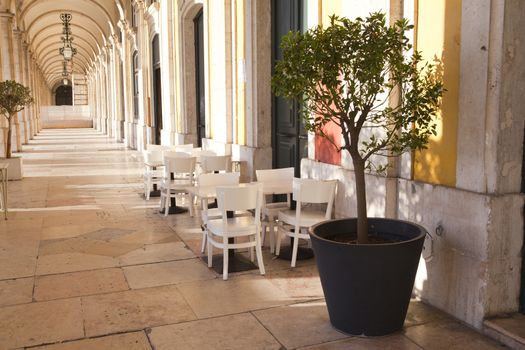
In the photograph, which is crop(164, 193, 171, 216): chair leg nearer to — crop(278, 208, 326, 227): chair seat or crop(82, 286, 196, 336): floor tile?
crop(278, 208, 326, 227): chair seat

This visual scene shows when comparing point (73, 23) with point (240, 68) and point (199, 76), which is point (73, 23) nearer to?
point (199, 76)

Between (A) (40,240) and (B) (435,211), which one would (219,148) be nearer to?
(A) (40,240)

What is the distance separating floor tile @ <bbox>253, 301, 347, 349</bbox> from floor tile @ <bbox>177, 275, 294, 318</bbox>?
0.52ft

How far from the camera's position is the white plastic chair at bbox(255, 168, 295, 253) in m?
5.59

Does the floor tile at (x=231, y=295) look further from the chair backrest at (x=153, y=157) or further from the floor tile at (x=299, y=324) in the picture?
the chair backrest at (x=153, y=157)

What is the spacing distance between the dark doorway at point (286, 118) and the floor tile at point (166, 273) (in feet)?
7.80

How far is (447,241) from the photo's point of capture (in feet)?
12.5

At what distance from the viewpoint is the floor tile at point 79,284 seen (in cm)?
450

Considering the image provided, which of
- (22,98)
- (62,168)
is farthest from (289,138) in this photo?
(62,168)

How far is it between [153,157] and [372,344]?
6.03 meters

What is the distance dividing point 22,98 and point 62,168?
280 cm

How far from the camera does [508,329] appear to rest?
341cm

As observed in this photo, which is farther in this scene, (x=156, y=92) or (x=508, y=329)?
(x=156, y=92)

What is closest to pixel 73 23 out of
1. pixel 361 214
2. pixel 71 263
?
pixel 71 263
